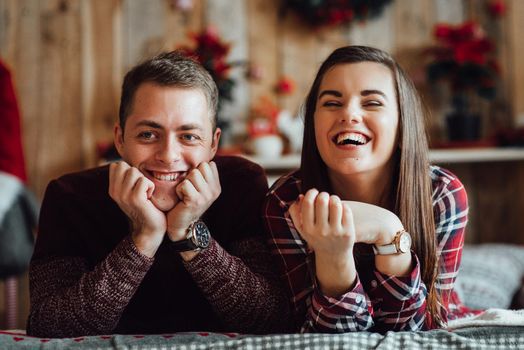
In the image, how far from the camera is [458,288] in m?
1.63

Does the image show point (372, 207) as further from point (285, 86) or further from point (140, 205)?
point (285, 86)

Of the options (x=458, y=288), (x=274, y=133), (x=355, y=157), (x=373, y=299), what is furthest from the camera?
(x=274, y=133)

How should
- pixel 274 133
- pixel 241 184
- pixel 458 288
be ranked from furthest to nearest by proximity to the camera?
pixel 274 133, pixel 458 288, pixel 241 184

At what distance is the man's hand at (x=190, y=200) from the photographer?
0.96m

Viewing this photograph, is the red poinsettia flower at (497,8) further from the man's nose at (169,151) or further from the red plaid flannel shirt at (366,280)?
the man's nose at (169,151)

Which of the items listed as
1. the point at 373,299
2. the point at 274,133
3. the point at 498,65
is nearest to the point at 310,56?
the point at 274,133

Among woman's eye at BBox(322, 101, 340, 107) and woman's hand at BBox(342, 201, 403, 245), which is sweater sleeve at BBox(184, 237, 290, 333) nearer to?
woman's hand at BBox(342, 201, 403, 245)

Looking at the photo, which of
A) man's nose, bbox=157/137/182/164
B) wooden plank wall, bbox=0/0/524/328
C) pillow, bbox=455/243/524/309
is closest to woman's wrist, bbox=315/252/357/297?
man's nose, bbox=157/137/182/164

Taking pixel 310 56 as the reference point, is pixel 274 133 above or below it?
below

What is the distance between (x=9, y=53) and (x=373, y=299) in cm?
231

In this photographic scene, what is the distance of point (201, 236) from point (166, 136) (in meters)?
0.20

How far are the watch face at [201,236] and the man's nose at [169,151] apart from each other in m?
0.13

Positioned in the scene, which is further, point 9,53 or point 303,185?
point 9,53

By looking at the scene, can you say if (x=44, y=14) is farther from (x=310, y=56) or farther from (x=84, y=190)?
(x=84, y=190)
